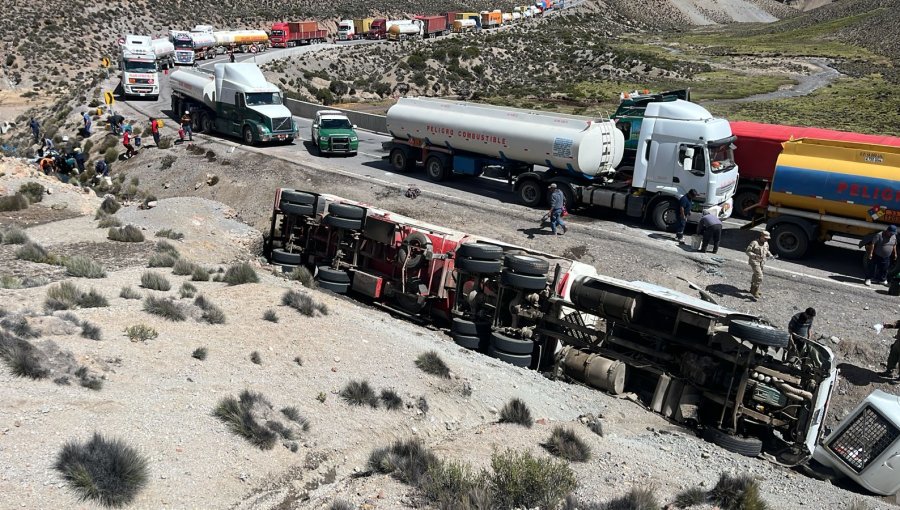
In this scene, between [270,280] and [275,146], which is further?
[275,146]

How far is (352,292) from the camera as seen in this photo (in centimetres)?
1827

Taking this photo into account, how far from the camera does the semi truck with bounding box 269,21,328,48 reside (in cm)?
8338

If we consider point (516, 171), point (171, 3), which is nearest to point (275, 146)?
point (516, 171)

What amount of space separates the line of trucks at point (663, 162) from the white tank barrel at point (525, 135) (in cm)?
4

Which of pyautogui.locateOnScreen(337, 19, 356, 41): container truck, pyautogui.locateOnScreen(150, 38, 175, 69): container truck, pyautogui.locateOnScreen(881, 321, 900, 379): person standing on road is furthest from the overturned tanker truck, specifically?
pyautogui.locateOnScreen(337, 19, 356, 41): container truck

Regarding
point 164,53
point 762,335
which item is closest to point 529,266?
point 762,335

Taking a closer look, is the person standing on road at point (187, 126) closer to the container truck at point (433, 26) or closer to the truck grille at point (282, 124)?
the truck grille at point (282, 124)

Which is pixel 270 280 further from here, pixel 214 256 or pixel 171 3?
pixel 171 3

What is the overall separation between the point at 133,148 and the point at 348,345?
27.5m

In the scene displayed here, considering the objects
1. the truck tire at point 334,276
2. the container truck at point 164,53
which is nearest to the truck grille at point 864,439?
the truck tire at point 334,276

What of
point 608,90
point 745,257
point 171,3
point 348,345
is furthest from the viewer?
point 171,3

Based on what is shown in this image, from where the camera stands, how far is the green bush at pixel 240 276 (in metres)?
15.8

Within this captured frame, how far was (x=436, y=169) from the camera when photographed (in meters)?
28.9

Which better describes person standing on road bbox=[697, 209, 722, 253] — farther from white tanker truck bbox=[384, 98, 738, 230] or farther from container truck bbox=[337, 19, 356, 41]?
container truck bbox=[337, 19, 356, 41]
